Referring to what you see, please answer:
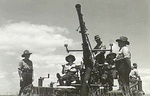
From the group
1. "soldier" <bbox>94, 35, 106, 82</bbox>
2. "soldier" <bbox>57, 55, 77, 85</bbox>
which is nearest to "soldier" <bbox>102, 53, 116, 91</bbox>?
"soldier" <bbox>94, 35, 106, 82</bbox>

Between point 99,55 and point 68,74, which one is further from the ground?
point 99,55

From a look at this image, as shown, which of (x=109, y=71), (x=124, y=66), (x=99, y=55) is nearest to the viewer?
(x=124, y=66)

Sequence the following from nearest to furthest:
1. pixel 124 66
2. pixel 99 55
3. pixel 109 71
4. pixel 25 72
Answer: pixel 124 66
pixel 109 71
pixel 25 72
pixel 99 55

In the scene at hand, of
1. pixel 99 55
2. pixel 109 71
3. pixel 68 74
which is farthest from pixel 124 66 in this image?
pixel 68 74

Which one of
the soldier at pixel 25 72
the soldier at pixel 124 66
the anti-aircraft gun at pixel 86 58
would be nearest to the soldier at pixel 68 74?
the anti-aircraft gun at pixel 86 58

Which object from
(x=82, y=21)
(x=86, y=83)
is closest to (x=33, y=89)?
(x=86, y=83)

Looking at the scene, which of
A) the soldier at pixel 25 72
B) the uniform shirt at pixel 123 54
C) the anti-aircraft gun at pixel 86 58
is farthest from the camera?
the soldier at pixel 25 72

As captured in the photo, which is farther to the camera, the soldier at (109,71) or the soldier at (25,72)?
the soldier at (25,72)

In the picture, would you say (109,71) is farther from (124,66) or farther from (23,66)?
(23,66)

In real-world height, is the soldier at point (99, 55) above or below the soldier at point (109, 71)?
above

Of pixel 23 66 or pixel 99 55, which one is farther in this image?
pixel 99 55

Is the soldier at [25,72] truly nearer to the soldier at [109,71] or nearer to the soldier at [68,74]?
the soldier at [68,74]

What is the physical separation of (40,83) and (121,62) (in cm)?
323

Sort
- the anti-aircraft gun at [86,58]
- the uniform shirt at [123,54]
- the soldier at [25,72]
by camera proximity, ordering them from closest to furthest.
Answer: the uniform shirt at [123,54] < the anti-aircraft gun at [86,58] < the soldier at [25,72]
